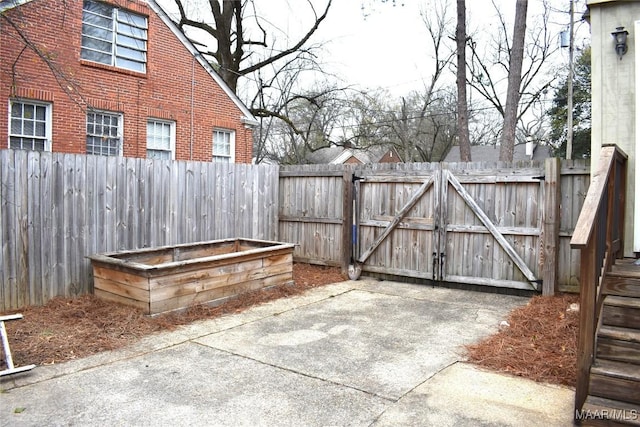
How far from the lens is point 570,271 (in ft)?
21.6

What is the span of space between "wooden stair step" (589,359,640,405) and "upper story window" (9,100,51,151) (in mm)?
10199

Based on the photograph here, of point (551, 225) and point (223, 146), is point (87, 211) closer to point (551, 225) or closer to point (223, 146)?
point (551, 225)

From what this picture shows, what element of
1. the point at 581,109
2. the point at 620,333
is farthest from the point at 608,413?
the point at 581,109

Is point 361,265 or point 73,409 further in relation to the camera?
point 361,265

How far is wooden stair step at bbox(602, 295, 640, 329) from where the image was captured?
3.54 metres

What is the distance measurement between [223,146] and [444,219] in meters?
8.03

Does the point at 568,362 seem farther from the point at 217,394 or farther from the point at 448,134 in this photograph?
the point at 448,134

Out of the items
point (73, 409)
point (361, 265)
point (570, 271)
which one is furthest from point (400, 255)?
point (73, 409)

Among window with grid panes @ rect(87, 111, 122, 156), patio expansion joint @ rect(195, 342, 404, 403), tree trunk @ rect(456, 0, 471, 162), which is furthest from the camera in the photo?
tree trunk @ rect(456, 0, 471, 162)

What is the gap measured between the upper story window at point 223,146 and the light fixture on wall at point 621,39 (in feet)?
33.7

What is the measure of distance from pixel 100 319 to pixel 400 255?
15.5ft

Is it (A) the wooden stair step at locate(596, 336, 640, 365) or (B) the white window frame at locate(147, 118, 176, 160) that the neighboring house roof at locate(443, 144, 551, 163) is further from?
(A) the wooden stair step at locate(596, 336, 640, 365)

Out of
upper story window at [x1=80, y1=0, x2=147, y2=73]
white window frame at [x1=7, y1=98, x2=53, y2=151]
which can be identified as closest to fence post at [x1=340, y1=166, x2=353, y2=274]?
upper story window at [x1=80, y1=0, x2=147, y2=73]

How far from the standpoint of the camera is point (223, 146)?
13711 mm
